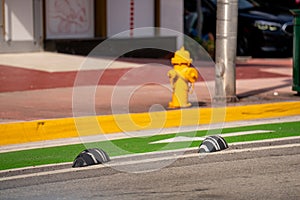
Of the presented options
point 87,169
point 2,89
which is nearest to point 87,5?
point 2,89

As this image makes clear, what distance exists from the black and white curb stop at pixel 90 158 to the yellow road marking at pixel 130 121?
5.48 feet

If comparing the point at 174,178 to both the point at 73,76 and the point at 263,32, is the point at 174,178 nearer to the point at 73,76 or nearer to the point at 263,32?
the point at 73,76

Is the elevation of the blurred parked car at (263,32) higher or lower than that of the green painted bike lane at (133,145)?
higher

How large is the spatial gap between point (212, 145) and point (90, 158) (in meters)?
1.39

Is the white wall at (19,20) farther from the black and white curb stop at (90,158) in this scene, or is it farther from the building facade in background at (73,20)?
the black and white curb stop at (90,158)

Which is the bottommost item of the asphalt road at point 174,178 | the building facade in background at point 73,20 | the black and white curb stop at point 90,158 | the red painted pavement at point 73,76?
the asphalt road at point 174,178

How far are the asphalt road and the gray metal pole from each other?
3.59 meters

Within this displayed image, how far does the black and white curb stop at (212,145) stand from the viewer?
9273 millimetres

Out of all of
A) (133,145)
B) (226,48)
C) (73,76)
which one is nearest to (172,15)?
(73,76)

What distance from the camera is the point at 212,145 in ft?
30.5

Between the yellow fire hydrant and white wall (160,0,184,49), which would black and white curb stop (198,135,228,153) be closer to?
the yellow fire hydrant

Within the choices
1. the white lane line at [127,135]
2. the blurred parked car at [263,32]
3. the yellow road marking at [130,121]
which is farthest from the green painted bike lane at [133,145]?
the blurred parked car at [263,32]

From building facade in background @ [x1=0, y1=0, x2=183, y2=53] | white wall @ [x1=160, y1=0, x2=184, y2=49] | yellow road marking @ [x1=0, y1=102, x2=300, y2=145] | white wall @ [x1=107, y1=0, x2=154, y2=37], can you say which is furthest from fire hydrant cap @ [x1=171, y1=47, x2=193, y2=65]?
white wall @ [x1=160, y1=0, x2=184, y2=49]

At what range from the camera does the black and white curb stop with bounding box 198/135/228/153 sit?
927 centimetres
